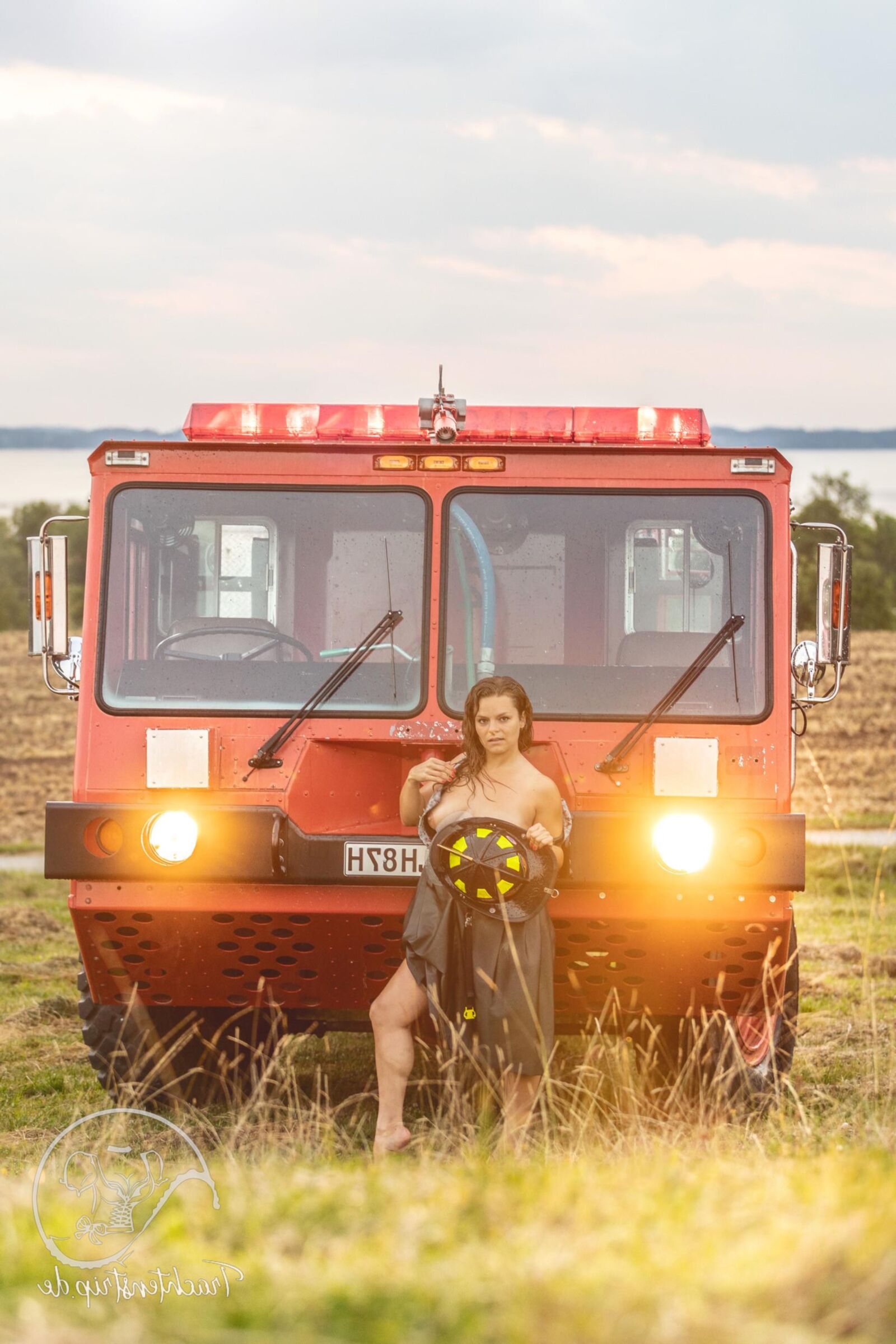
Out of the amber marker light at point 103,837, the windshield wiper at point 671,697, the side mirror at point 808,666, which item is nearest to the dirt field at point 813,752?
the side mirror at point 808,666

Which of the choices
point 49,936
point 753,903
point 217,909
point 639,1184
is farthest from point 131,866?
point 49,936

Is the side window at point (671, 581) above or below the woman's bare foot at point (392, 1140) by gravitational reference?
above

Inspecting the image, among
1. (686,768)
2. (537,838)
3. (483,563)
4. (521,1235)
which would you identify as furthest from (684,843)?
(521,1235)

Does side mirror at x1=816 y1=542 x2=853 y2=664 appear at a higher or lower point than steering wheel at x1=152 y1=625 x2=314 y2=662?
higher

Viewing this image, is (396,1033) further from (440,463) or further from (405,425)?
(405,425)

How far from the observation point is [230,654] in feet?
18.1

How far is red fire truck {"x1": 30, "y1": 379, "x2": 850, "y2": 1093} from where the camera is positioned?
516cm

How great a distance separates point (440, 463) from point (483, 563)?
385 mm

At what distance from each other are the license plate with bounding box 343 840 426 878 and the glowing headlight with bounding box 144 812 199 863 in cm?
52

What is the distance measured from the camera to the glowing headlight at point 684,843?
5.09 metres

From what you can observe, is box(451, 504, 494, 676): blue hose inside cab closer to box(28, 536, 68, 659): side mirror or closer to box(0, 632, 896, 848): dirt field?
box(28, 536, 68, 659): side mirror

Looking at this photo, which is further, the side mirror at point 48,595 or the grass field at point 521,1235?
the side mirror at point 48,595

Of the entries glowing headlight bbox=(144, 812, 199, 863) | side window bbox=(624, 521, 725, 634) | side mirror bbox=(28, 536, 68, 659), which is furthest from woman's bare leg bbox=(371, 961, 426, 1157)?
side mirror bbox=(28, 536, 68, 659)

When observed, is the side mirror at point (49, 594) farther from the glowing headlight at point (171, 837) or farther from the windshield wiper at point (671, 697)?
the windshield wiper at point (671, 697)
